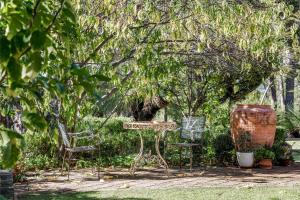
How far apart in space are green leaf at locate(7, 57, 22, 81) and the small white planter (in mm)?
7501

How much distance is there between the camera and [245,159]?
27.8ft

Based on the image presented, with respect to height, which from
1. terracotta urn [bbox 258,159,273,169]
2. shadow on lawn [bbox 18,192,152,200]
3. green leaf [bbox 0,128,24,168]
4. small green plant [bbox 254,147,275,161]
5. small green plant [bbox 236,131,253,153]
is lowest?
shadow on lawn [bbox 18,192,152,200]

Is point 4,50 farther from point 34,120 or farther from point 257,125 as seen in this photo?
point 257,125

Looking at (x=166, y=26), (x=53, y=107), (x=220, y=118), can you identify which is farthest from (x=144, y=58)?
(x=220, y=118)

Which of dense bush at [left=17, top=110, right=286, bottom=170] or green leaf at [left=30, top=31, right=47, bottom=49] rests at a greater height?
green leaf at [left=30, top=31, right=47, bottom=49]

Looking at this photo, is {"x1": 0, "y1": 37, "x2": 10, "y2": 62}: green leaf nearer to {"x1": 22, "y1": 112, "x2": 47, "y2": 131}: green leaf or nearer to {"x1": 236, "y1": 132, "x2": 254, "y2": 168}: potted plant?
{"x1": 22, "y1": 112, "x2": 47, "y2": 131}: green leaf

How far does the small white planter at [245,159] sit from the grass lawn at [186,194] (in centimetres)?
200

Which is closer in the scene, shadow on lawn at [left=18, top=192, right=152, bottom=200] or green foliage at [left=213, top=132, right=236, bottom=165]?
shadow on lawn at [left=18, top=192, right=152, bottom=200]

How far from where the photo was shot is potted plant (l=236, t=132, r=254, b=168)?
333 inches

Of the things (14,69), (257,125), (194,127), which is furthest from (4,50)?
(257,125)

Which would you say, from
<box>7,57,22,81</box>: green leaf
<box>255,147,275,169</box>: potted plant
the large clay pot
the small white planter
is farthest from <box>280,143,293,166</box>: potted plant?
<box>7,57,22,81</box>: green leaf

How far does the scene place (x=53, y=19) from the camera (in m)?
1.48

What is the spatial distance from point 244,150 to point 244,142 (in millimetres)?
153

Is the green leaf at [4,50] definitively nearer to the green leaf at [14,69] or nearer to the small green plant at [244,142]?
the green leaf at [14,69]
